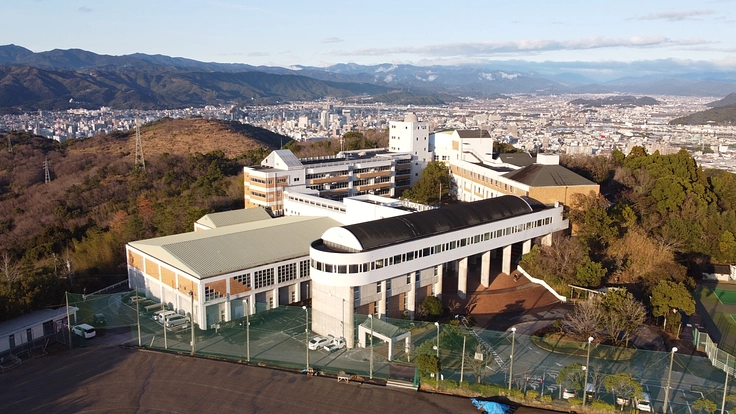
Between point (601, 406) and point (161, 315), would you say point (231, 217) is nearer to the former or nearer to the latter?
point (161, 315)

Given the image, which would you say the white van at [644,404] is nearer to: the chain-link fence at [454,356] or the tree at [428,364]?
the chain-link fence at [454,356]

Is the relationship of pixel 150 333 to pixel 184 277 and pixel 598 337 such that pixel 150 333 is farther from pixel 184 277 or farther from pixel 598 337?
pixel 598 337

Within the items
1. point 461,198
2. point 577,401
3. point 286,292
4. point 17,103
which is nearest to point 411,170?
point 461,198

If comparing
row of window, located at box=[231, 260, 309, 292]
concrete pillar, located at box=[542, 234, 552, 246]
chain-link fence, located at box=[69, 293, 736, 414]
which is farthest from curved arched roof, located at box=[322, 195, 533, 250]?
row of window, located at box=[231, 260, 309, 292]

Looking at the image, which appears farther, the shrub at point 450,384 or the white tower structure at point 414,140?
the white tower structure at point 414,140

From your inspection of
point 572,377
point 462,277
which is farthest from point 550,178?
point 572,377

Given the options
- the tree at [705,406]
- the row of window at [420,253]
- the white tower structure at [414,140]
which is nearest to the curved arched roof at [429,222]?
the row of window at [420,253]

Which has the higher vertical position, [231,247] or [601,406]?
[231,247]
